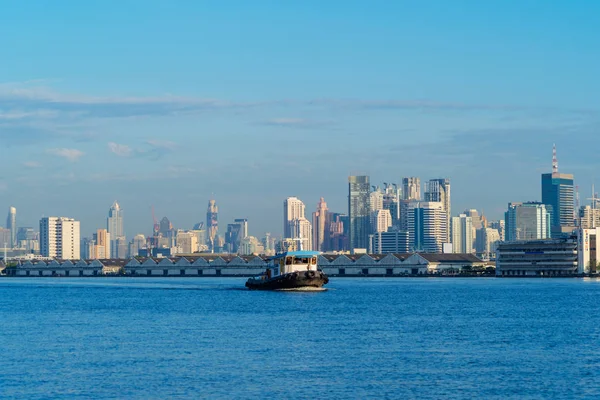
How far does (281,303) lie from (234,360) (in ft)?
137

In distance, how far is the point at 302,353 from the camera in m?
47.9

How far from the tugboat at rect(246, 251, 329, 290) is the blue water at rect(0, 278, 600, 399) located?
31787 millimetres

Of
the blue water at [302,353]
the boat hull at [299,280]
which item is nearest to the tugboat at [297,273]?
the boat hull at [299,280]

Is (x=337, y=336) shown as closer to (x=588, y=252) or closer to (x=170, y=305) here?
(x=170, y=305)

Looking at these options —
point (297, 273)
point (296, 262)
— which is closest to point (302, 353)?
point (297, 273)

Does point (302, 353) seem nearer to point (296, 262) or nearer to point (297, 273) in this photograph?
point (297, 273)

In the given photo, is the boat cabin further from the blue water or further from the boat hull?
the blue water

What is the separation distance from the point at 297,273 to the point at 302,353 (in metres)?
63.2

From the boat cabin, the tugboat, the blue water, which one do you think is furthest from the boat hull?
the blue water

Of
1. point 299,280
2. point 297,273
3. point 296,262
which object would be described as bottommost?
point 299,280

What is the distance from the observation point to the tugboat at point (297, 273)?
111m

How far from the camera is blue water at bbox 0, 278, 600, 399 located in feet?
125

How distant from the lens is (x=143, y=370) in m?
42.4

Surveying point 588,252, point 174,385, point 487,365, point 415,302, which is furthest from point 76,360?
point 588,252
